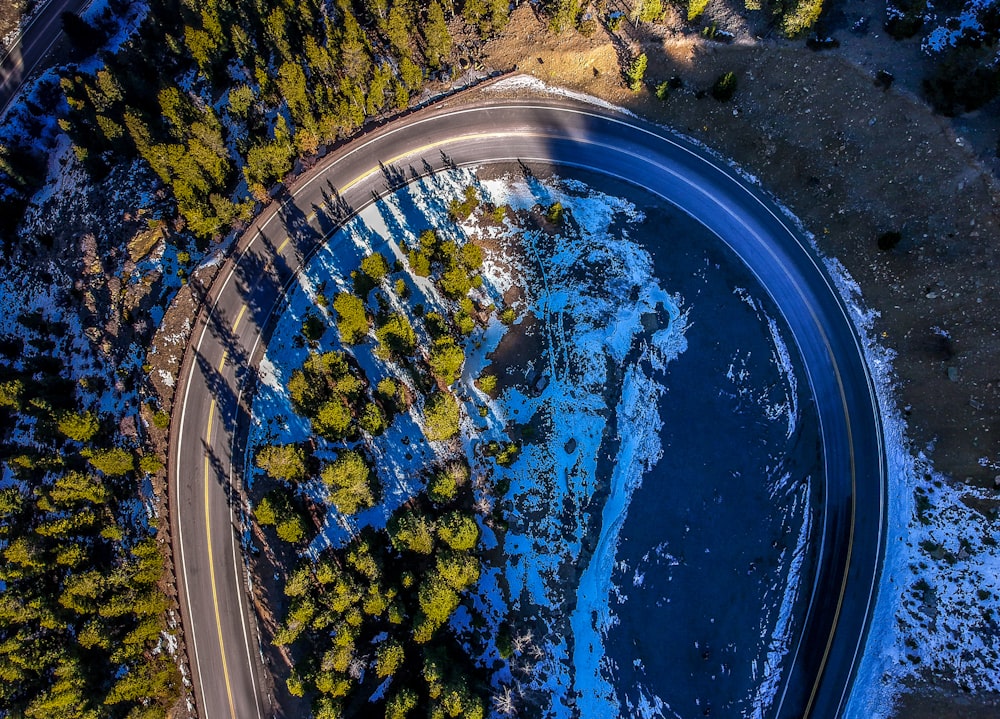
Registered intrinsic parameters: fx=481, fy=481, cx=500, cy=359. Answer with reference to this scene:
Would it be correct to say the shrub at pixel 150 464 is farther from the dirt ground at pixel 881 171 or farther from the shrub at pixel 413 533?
the dirt ground at pixel 881 171

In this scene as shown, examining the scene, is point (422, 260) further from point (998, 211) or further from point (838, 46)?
point (998, 211)

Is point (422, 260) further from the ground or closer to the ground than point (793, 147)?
further from the ground

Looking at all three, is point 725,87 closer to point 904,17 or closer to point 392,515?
point 904,17

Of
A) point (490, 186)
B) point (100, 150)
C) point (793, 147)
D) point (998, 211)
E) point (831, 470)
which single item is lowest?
point (831, 470)

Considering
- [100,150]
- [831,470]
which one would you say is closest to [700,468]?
[831,470]

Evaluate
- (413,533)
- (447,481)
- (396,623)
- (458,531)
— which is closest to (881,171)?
(447,481)

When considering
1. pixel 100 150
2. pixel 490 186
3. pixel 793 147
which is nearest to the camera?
pixel 793 147

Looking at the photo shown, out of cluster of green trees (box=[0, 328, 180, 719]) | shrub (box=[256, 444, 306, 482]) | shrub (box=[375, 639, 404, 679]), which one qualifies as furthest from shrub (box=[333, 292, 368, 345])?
shrub (box=[375, 639, 404, 679])
